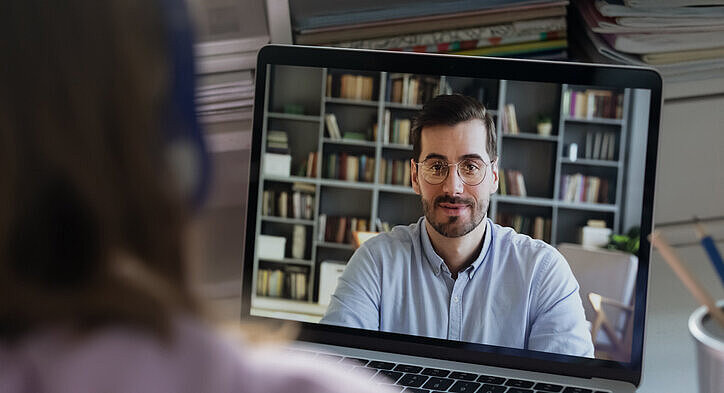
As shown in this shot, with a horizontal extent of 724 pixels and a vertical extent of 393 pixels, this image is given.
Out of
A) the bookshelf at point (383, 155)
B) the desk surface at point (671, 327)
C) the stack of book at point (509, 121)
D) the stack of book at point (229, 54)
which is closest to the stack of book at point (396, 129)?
the bookshelf at point (383, 155)

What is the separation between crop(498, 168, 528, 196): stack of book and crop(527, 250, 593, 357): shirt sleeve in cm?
7

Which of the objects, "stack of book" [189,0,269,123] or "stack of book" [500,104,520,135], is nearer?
"stack of book" [500,104,520,135]

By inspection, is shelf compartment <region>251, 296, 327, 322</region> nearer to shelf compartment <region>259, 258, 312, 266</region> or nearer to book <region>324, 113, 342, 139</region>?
shelf compartment <region>259, 258, 312, 266</region>

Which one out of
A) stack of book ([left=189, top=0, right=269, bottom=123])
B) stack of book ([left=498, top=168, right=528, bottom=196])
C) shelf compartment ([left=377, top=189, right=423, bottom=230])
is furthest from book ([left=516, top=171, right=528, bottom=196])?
stack of book ([left=189, top=0, right=269, bottom=123])

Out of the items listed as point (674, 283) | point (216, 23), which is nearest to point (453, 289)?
point (674, 283)

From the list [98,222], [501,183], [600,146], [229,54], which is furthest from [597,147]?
[98,222]

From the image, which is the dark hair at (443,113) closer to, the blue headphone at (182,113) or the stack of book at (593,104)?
the stack of book at (593,104)

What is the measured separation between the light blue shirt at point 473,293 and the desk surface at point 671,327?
0.09 metres

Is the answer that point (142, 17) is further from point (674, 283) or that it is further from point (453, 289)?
point (674, 283)

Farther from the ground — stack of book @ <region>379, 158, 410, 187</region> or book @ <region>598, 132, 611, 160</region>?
book @ <region>598, 132, 611, 160</region>

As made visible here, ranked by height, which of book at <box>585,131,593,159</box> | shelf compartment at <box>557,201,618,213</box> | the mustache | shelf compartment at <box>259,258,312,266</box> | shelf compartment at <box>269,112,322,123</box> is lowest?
shelf compartment at <box>259,258,312,266</box>

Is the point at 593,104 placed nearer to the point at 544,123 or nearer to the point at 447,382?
the point at 544,123

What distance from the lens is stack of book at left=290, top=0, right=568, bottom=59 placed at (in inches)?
34.9

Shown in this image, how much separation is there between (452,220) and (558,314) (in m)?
0.15
